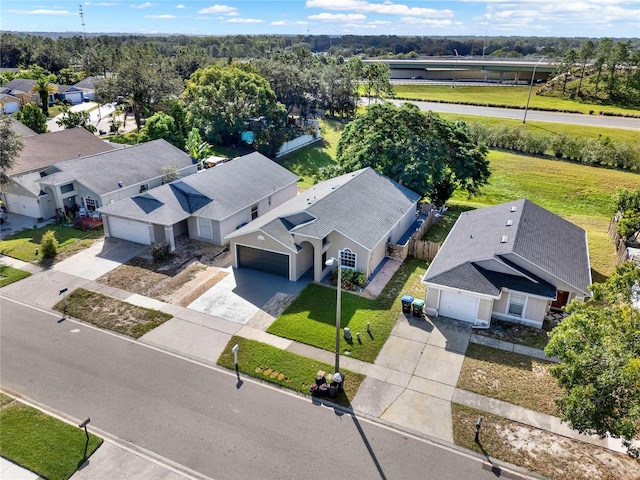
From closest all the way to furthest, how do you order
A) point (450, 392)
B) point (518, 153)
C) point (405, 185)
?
point (450, 392), point (405, 185), point (518, 153)

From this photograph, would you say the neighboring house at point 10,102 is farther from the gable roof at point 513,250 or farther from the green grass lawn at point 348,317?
the gable roof at point 513,250

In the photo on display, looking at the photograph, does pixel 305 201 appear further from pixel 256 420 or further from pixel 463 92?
pixel 463 92

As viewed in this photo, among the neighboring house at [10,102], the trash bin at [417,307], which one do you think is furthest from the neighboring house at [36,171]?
the neighboring house at [10,102]

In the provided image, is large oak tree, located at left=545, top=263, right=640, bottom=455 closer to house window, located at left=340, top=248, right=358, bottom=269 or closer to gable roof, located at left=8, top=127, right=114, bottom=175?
house window, located at left=340, top=248, right=358, bottom=269

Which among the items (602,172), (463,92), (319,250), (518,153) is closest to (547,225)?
(319,250)

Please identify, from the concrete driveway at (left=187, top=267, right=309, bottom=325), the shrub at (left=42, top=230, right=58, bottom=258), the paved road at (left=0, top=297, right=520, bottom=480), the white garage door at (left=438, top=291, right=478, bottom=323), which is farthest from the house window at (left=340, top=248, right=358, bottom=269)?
the shrub at (left=42, top=230, right=58, bottom=258)
